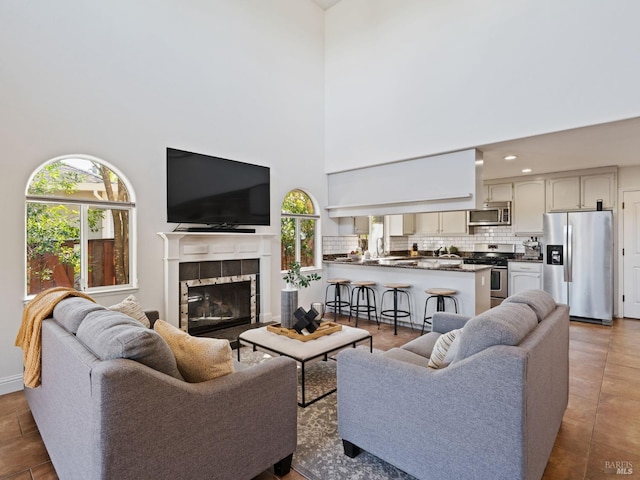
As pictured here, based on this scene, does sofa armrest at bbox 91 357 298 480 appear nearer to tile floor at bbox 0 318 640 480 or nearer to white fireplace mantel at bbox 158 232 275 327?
tile floor at bbox 0 318 640 480

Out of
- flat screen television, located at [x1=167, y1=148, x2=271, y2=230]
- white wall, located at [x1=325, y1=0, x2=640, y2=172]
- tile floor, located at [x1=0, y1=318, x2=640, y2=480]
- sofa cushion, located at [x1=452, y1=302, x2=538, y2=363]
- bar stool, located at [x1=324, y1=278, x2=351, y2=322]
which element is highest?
white wall, located at [x1=325, y1=0, x2=640, y2=172]

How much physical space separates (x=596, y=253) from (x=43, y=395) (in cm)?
678

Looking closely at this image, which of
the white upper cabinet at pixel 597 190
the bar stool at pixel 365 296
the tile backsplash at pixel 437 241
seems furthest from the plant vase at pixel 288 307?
the white upper cabinet at pixel 597 190

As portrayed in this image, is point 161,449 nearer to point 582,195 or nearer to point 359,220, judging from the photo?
point 359,220

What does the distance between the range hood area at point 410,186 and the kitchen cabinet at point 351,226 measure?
0.91 feet

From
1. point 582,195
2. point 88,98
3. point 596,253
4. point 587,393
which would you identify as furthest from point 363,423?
point 582,195

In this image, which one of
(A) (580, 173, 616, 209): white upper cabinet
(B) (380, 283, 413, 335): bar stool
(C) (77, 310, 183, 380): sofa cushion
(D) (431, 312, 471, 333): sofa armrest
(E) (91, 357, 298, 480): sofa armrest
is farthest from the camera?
(A) (580, 173, 616, 209): white upper cabinet

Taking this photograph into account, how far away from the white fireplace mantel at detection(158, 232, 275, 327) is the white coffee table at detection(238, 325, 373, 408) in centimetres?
148

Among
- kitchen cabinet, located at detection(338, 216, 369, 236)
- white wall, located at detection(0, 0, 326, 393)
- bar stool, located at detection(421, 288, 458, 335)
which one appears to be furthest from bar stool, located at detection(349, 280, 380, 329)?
white wall, located at detection(0, 0, 326, 393)

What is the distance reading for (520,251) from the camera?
681cm

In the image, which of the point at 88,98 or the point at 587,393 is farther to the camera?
the point at 88,98

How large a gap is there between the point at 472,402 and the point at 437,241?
672cm

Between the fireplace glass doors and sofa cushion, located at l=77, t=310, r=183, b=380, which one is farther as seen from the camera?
the fireplace glass doors

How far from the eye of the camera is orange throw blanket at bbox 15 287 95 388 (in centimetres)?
209
